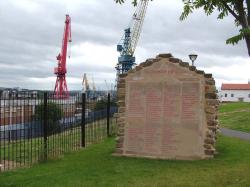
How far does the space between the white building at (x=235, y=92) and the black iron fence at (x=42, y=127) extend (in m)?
121

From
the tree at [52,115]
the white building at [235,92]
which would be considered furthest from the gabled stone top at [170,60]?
the white building at [235,92]

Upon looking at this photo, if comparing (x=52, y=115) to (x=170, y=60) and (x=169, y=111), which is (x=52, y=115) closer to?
(x=169, y=111)

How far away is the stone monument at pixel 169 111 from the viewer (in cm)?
1269

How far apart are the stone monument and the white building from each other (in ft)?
404

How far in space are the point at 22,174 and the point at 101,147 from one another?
17.1 ft

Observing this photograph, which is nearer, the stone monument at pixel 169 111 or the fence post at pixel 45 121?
the fence post at pixel 45 121

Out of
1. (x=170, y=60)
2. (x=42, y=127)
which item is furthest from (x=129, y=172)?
(x=170, y=60)

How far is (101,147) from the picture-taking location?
1525cm

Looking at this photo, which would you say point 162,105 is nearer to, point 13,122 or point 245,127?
point 13,122

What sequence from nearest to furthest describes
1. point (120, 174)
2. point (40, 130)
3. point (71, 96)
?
point (120, 174)
point (40, 130)
point (71, 96)

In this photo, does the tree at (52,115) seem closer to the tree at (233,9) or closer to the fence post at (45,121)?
the fence post at (45,121)

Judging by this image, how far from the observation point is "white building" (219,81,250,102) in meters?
135

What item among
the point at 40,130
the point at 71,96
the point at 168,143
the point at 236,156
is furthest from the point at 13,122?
the point at 236,156

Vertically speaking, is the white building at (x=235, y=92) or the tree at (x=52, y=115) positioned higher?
the white building at (x=235, y=92)
